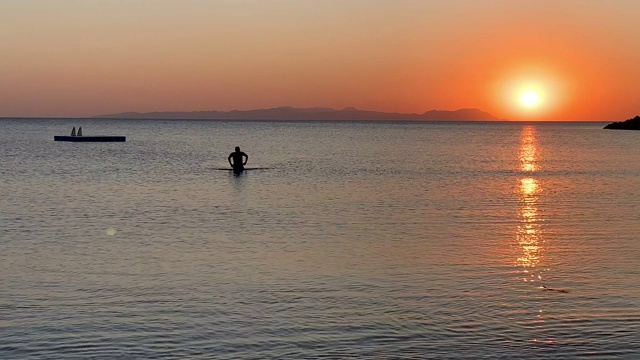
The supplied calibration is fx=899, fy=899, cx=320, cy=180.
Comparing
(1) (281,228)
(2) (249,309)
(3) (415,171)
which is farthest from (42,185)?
(2) (249,309)

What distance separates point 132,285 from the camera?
18.0m

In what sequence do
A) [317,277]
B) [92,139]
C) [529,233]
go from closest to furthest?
[317,277], [529,233], [92,139]

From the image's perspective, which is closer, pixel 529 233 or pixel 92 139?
pixel 529 233

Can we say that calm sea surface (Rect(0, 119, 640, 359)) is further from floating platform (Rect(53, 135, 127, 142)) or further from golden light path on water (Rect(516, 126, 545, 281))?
floating platform (Rect(53, 135, 127, 142))

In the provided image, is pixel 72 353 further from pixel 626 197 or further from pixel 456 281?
pixel 626 197

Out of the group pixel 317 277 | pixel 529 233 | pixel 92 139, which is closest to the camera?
pixel 317 277

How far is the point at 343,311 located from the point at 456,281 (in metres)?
3.72

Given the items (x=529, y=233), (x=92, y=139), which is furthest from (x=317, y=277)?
(x=92, y=139)

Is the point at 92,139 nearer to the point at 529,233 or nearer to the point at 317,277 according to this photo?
the point at 529,233

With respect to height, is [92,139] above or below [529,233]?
below

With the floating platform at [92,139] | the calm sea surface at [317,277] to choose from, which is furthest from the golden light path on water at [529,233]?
the floating platform at [92,139]

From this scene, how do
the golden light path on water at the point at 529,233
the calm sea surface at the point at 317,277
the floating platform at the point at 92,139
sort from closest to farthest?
the calm sea surface at the point at 317,277, the golden light path on water at the point at 529,233, the floating platform at the point at 92,139

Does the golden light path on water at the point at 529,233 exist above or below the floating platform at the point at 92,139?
above

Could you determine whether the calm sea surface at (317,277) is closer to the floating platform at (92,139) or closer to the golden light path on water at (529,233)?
the golden light path on water at (529,233)
